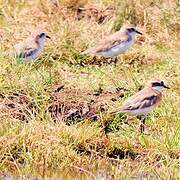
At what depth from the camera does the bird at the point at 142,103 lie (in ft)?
31.8

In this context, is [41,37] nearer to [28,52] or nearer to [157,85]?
[28,52]

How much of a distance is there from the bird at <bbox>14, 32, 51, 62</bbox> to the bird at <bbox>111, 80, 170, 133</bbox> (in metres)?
2.27

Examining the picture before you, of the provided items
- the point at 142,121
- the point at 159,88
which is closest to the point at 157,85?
the point at 159,88

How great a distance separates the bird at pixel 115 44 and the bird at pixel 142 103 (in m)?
2.46

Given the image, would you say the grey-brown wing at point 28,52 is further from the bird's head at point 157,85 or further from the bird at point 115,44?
the bird's head at point 157,85

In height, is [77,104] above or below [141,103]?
below

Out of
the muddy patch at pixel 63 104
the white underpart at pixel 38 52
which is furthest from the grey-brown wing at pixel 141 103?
the white underpart at pixel 38 52

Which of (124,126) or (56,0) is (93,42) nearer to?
(56,0)

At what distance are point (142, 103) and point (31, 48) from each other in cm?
278

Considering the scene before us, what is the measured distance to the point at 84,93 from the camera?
1080 cm

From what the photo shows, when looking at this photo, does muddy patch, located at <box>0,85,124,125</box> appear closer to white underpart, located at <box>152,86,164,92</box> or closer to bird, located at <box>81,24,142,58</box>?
white underpart, located at <box>152,86,164,92</box>

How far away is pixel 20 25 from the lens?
13695 mm

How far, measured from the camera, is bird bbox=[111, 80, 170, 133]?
9.70 m

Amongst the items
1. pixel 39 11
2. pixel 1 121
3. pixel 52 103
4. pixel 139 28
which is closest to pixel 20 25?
pixel 39 11
